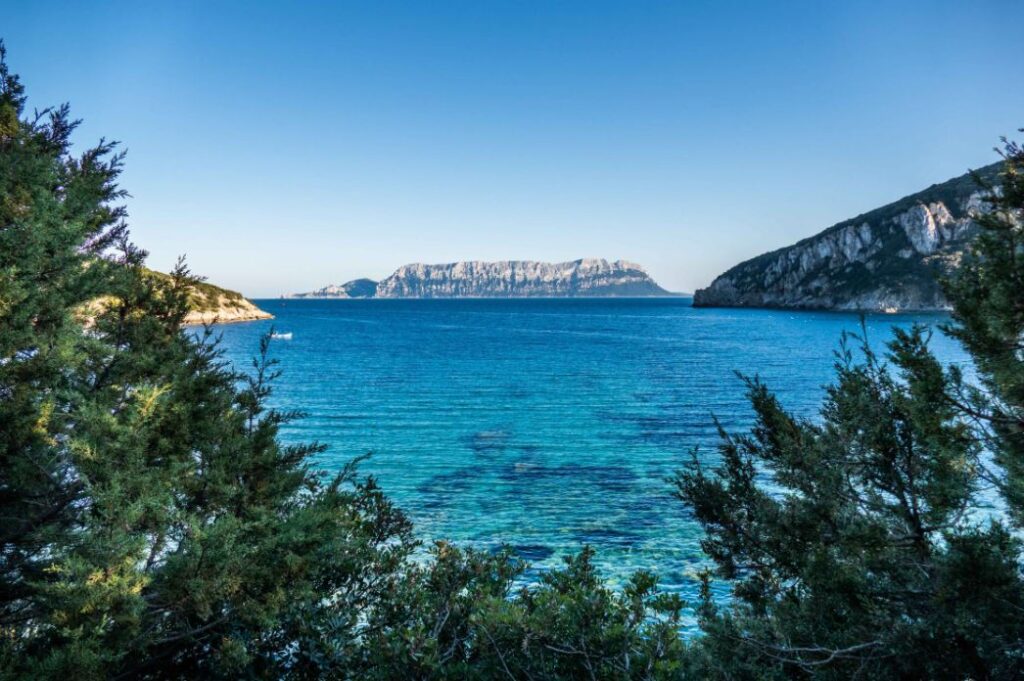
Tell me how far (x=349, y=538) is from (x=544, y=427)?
33236 millimetres

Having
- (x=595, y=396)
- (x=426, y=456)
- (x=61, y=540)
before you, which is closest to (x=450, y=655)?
(x=61, y=540)

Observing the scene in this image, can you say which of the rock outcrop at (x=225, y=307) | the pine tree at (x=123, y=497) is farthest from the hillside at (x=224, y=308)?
the pine tree at (x=123, y=497)

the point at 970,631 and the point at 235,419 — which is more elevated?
the point at 235,419

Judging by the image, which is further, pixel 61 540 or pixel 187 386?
pixel 187 386

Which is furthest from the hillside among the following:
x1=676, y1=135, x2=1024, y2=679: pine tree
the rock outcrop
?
x1=676, y1=135, x2=1024, y2=679: pine tree

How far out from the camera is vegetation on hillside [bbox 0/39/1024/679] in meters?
7.61

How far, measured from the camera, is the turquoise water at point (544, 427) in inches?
986

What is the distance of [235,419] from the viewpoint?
12.8 metres

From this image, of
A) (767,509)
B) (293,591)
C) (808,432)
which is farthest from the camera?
(808,432)

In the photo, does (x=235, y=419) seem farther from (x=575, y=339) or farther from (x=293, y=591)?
(x=575, y=339)

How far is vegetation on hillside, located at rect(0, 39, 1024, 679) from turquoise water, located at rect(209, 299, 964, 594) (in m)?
11.0

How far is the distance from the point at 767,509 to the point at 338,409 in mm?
44890

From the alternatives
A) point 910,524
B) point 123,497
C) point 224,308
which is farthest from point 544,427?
point 224,308

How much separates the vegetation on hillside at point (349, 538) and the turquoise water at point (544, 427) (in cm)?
1096
